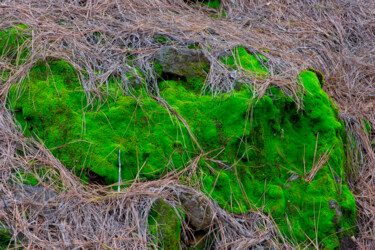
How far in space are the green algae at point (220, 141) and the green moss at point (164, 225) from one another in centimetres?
34

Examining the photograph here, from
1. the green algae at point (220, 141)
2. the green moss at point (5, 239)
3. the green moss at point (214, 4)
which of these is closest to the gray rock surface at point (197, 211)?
the green algae at point (220, 141)

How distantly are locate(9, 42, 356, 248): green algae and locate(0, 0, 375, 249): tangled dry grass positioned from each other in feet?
0.38

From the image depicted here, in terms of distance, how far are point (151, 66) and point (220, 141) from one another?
949mm

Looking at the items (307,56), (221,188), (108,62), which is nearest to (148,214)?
(221,188)

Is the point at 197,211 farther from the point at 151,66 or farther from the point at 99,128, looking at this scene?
the point at 151,66

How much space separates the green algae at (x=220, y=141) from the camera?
8.48ft

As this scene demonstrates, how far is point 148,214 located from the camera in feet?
7.40

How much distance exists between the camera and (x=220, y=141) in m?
2.74

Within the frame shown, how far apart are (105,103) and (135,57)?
2.00 ft

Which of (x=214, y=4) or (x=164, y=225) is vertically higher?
(x=214, y=4)

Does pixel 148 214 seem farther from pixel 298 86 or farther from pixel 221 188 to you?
pixel 298 86

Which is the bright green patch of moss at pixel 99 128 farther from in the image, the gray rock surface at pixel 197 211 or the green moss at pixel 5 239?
the green moss at pixel 5 239

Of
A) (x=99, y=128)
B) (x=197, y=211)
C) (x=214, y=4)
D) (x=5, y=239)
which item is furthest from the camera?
(x=214, y=4)

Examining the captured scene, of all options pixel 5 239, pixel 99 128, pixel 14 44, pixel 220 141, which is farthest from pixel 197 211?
pixel 14 44
